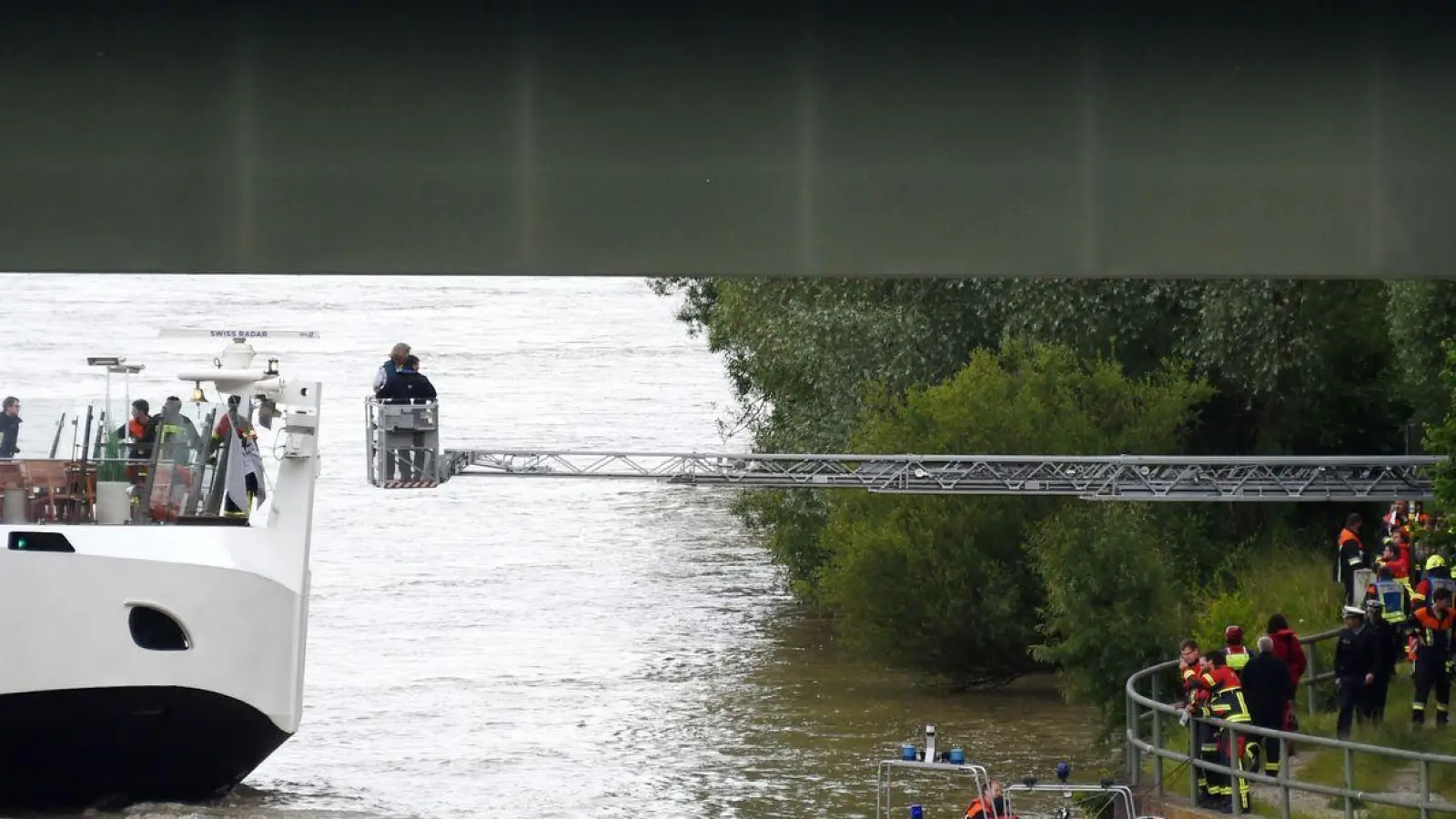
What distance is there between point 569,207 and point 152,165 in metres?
2.34

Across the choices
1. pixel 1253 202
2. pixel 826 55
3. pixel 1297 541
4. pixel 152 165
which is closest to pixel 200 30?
pixel 152 165

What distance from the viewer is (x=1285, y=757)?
16344mm

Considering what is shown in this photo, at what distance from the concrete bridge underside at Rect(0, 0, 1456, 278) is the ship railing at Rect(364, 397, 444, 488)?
11294 millimetres

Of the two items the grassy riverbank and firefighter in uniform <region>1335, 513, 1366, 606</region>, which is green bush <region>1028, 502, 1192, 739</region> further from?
firefighter in uniform <region>1335, 513, 1366, 606</region>

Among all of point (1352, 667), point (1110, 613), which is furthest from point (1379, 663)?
point (1110, 613)

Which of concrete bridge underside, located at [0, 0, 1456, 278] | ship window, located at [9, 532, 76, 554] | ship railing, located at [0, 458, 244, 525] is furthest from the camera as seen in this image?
ship railing, located at [0, 458, 244, 525]

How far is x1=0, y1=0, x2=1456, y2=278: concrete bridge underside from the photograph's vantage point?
41.4 ft

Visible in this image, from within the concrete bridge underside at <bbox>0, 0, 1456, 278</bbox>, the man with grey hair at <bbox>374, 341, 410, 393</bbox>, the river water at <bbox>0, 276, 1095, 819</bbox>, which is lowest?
the river water at <bbox>0, 276, 1095, 819</bbox>

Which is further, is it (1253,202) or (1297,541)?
(1297,541)

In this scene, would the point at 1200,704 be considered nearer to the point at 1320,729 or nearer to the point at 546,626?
the point at 1320,729

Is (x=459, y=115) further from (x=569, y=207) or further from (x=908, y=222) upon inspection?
(x=908, y=222)

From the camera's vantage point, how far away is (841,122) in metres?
12.7

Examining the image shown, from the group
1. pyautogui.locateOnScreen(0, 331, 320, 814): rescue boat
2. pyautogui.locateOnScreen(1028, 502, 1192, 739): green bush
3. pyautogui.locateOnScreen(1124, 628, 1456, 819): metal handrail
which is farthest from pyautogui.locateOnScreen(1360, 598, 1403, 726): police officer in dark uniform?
pyautogui.locateOnScreen(0, 331, 320, 814): rescue boat

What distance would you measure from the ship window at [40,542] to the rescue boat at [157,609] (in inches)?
0.7
